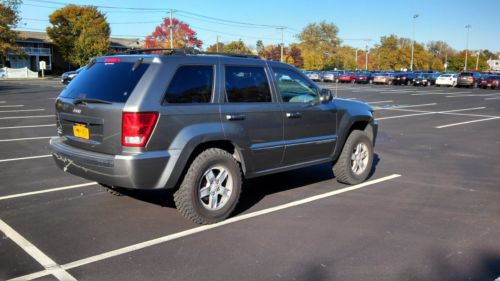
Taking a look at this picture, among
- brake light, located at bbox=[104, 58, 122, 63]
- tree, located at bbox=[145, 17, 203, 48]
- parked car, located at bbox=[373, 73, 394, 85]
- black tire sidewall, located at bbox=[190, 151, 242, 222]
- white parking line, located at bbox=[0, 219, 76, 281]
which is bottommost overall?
white parking line, located at bbox=[0, 219, 76, 281]

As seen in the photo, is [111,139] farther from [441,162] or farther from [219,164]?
[441,162]

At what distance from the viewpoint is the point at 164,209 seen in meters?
5.55

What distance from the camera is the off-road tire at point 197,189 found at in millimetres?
4809

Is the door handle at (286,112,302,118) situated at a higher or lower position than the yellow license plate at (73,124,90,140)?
higher

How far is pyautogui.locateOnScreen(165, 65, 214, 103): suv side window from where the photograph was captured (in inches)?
185

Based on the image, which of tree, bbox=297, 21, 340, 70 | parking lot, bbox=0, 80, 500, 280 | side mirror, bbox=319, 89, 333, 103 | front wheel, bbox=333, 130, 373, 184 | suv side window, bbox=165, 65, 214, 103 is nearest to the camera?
parking lot, bbox=0, 80, 500, 280

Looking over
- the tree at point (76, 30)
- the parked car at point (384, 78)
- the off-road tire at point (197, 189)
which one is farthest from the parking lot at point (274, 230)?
the tree at point (76, 30)

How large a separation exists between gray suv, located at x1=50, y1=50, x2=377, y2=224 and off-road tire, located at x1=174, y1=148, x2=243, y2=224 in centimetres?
1

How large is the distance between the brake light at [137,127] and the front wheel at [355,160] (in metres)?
3.15

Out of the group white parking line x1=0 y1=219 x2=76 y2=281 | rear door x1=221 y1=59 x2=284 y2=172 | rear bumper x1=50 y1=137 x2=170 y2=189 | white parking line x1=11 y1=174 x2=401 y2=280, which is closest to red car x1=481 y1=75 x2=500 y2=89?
white parking line x1=11 y1=174 x2=401 y2=280

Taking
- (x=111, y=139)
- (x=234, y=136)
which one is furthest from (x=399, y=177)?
(x=111, y=139)

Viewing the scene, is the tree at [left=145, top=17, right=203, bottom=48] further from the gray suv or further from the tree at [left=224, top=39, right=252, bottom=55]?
the gray suv

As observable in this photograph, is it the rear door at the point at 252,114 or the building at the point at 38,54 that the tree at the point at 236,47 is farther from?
the rear door at the point at 252,114

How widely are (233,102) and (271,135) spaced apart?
0.65 metres
